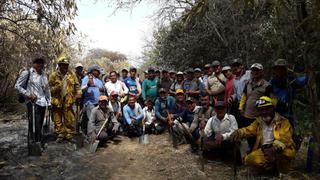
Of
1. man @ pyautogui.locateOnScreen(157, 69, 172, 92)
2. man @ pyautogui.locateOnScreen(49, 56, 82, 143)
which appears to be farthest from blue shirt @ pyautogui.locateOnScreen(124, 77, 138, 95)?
man @ pyautogui.locateOnScreen(49, 56, 82, 143)

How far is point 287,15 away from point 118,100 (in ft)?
23.2

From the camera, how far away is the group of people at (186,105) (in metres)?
6.24

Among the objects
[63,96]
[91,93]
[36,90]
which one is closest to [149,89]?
[91,93]

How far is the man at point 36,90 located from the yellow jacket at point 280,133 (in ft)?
13.1

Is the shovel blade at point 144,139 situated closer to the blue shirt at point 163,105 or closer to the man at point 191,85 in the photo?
the blue shirt at point 163,105

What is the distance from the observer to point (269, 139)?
627cm

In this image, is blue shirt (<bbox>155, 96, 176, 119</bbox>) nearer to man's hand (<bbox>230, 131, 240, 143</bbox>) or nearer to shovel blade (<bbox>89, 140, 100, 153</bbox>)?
shovel blade (<bbox>89, 140, 100, 153</bbox>)

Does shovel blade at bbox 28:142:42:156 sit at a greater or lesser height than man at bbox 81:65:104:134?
lesser

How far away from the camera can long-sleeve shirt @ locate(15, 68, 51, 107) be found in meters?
7.61

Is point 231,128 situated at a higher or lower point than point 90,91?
lower

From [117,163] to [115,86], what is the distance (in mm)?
3333

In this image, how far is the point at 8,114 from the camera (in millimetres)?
14930

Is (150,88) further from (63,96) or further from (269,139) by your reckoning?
(269,139)

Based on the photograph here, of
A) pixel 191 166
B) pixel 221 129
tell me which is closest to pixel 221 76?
pixel 221 129
